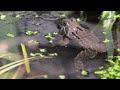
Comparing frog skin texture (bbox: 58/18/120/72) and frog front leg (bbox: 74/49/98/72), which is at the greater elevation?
frog skin texture (bbox: 58/18/120/72)

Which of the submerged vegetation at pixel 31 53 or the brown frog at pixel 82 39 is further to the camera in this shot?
the brown frog at pixel 82 39

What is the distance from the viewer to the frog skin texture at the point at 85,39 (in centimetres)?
163

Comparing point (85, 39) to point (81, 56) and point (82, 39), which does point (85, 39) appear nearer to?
point (82, 39)

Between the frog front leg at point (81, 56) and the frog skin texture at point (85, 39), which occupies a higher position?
the frog skin texture at point (85, 39)

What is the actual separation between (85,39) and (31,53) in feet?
1.28

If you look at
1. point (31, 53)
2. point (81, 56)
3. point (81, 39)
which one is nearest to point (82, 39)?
point (81, 39)

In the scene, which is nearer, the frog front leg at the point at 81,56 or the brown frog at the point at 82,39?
the frog front leg at the point at 81,56

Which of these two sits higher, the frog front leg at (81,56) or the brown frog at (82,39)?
the brown frog at (82,39)

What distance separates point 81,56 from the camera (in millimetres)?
1571

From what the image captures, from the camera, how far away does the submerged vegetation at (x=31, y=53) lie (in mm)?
1423

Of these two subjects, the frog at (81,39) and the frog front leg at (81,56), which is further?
the frog at (81,39)

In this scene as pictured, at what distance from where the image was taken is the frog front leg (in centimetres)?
149

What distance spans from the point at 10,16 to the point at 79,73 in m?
0.77
